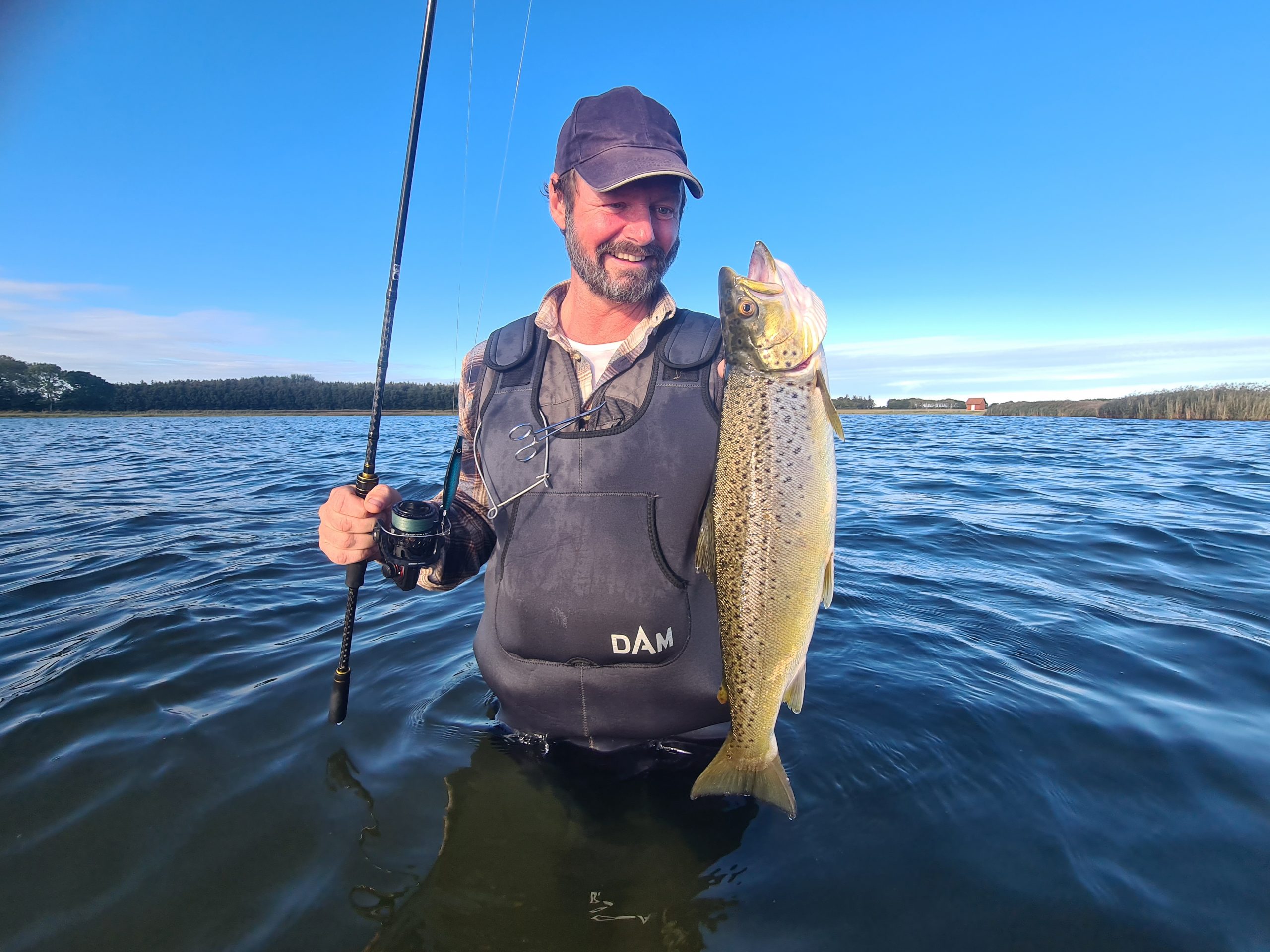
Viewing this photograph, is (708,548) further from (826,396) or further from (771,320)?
(771,320)

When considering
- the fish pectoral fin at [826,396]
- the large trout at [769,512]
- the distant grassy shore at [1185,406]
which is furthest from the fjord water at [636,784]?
the distant grassy shore at [1185,406]

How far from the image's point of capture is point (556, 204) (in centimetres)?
376

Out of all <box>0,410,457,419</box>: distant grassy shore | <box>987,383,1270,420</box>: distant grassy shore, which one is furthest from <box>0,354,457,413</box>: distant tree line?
<box>987,383,1270,420</box>: distant grassy shore

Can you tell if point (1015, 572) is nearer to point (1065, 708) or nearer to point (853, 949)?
point (1065, 708)

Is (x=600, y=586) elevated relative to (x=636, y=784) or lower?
elevated

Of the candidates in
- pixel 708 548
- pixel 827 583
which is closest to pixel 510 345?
pixel 708 548

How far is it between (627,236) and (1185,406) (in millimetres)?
50415

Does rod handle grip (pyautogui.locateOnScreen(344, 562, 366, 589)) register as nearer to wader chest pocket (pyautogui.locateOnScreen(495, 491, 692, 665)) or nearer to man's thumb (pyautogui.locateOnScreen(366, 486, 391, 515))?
man's thumb (pyautogui.locateOnScreen(366, 486, 391, 515))

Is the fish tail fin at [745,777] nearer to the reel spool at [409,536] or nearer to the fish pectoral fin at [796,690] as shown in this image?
the fish pectoral fin at [796,690]

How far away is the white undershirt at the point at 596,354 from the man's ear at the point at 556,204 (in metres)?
0.78

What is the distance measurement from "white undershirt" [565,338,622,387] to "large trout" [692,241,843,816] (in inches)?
33.7

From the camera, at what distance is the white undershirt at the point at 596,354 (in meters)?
3.41

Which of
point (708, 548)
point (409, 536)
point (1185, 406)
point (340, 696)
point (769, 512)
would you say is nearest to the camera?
point (769, 512)

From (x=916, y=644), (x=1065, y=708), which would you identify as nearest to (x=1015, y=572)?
(x=916, y=644)
